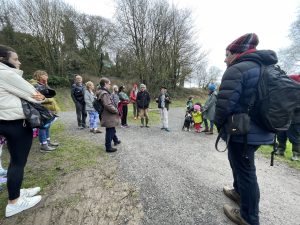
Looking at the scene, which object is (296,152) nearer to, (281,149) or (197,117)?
(281,149)

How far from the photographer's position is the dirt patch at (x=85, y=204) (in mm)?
2301

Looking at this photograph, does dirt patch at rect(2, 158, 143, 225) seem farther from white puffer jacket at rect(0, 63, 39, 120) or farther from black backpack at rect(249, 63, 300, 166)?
black backpack at rect(249, 63, 300, 166)

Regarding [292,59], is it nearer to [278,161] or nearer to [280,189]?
[278,161]

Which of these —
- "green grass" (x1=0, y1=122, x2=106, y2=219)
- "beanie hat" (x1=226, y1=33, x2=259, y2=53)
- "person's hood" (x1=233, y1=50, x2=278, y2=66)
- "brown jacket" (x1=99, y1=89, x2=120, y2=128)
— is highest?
"beanie hat" (x1=226, y1=33, x2=259, y2=53)

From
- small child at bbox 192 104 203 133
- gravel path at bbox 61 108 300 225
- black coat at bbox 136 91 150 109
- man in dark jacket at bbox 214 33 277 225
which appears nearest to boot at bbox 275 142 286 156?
gravel path at bbox 61 108 300 225

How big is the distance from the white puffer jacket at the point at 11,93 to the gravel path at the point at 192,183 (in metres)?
2.04

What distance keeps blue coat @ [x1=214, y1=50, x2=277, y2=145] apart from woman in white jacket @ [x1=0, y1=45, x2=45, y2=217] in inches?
93.3

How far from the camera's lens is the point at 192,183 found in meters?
3.25

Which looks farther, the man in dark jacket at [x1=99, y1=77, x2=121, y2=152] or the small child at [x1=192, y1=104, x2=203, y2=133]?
the small child at [x1=192, y1=104, x2=203, y2=133]

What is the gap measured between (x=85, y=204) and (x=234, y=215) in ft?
6.63

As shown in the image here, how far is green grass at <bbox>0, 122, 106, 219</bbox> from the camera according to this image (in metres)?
3.20

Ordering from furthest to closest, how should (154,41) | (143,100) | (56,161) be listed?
1. (154,41)
2. (143,100)
3. (56,161)

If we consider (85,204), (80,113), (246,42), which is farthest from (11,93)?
(80,113)

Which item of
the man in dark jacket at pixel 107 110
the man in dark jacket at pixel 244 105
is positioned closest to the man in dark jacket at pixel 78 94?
the man in dark jacket at pixel 107 110
